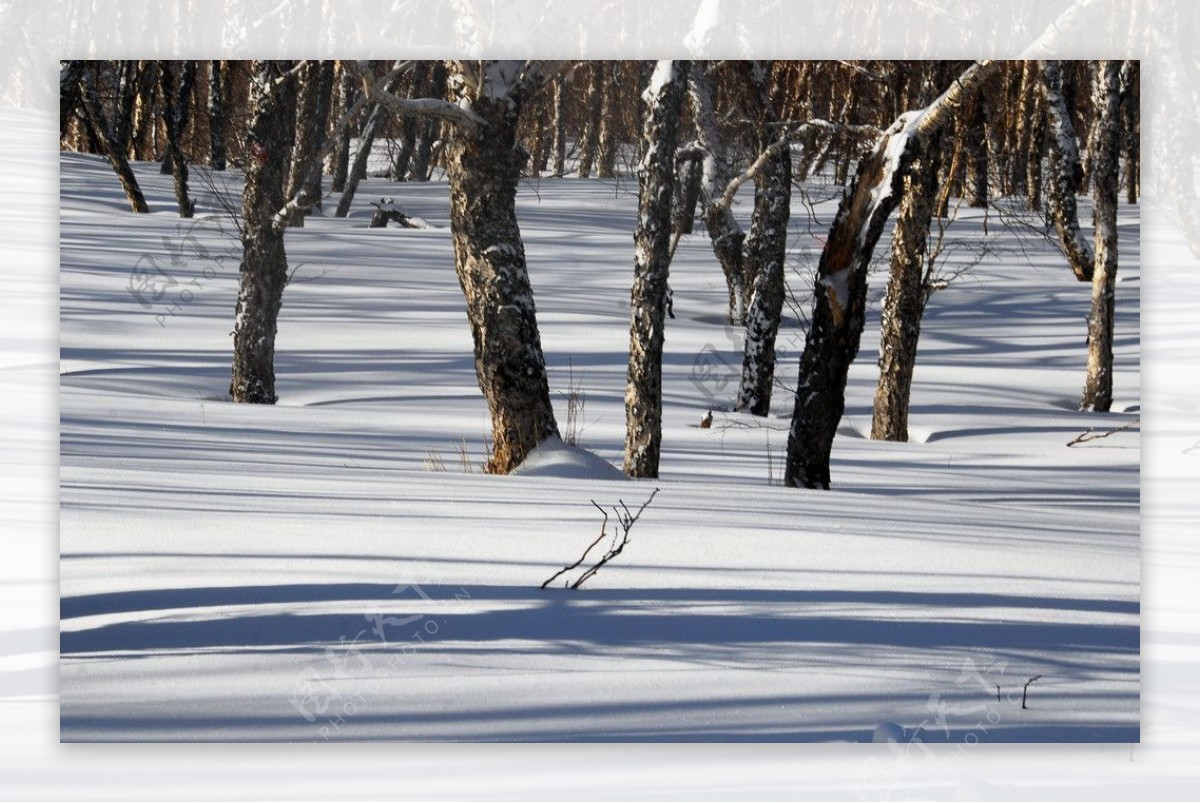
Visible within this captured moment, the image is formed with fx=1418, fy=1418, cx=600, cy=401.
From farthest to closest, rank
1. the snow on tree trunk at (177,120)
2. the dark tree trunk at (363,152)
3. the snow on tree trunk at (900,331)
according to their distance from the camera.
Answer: the snow on tree trunk at (900,331), the snow on tree trunk at (177,120), the dark tree trunk at (363,152)

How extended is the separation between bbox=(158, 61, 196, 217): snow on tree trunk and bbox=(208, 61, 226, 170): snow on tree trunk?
0.08m

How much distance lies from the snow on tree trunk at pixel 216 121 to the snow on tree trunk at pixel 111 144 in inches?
10.6

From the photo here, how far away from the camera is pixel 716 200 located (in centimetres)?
500

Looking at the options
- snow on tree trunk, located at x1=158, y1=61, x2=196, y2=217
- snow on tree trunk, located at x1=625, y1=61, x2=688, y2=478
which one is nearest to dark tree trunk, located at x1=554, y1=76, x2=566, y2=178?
snow on tree trunk, located at x1=625, y1=61, x2=688, y2=478

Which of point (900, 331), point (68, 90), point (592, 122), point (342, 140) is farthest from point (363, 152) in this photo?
point (900, 331)

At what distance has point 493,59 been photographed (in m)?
4.49

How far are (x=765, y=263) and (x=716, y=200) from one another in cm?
35

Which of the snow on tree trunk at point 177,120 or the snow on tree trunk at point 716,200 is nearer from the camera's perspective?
the snow on tree trunk at point 177,120

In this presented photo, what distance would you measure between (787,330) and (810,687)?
63.1 inches

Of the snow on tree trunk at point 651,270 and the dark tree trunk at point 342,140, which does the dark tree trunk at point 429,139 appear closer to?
the dark tree trunk at point 342,140

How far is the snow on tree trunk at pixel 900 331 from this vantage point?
5.09 meters

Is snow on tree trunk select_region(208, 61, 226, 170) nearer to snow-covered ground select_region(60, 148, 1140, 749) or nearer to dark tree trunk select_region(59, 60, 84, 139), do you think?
snow-covered ground select_region(60, 148, 1140, 749)

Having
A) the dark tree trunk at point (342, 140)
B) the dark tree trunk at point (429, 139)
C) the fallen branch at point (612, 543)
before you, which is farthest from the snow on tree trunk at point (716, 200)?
the dark tree trunk at point (342, 140)

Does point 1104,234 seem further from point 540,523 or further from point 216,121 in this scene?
point 216,121
